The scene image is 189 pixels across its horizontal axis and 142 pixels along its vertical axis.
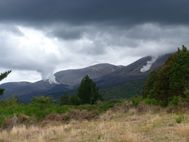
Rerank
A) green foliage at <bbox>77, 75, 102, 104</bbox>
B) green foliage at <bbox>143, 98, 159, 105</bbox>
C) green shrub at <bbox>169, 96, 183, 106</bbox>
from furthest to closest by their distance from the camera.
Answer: green foliage at <bbox>77, 75, 102, 104</bbox>
green foliage at <bbox>143, 98, 159, 105</bbox>
green shrub at <bbox>169, 96, 183, 106</bbox>

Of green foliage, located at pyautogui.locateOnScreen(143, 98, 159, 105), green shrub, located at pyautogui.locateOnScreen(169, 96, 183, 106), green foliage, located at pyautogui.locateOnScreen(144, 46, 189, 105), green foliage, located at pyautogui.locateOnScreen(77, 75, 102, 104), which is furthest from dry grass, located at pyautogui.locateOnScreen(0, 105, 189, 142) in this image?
green foliage, located at pyautogui.locateOnScreen(77, 75, 102, 104)

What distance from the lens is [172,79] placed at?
4278cm

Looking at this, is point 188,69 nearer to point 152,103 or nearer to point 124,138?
point 152,103

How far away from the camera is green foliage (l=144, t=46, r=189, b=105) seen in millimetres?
42750

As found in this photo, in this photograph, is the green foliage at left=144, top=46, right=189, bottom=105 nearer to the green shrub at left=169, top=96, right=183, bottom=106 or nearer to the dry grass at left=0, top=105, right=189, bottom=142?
the green shrub at left=169, top=96, right=183, bottom=106

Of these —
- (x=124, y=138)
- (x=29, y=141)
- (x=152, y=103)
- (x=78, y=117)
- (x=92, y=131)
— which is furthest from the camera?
(x=152, y=103)

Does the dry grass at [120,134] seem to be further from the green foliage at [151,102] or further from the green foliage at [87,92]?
the green foliage at [87,92]

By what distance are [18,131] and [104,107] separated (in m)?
21.3

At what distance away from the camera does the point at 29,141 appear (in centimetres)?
2234

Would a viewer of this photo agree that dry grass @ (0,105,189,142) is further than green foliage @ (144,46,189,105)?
No

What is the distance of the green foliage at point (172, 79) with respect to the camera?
4275cm

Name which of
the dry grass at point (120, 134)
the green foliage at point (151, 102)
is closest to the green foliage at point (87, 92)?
the green foliage at point (151, 102)

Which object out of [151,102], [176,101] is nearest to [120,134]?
[176,101]

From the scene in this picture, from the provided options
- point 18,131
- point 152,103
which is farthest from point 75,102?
point 18,131
